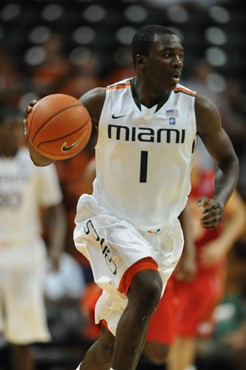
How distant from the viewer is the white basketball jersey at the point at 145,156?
5098mm

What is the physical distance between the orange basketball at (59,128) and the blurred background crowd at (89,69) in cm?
476

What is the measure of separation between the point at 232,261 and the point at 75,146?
259 inches

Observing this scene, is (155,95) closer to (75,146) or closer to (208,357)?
(75,146)

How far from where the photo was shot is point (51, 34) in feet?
47.8

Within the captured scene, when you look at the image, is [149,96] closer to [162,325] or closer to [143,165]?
[143,165]

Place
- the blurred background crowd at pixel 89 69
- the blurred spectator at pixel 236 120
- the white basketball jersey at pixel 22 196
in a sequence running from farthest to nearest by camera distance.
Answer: the blurred spectator at pixel 236 120, the blurred background crowd at pixel 89 69, the white basketball jersey at pixel 22 196

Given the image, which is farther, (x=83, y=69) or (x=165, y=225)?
(x=83, y=69)

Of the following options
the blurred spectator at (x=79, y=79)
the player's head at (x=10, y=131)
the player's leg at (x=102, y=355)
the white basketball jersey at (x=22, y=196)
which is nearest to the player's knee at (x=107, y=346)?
the player's leg at (x=102, y=355)

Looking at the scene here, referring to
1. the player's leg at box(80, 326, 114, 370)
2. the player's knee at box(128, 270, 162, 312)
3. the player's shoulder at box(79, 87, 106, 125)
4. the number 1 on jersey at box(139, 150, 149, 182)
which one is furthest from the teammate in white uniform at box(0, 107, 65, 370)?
the player's knee at box(128, 270, 162, 312)

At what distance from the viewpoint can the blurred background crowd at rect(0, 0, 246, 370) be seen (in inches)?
382

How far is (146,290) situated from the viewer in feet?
15.2

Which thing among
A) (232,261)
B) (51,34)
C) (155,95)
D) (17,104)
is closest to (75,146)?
(155,95)

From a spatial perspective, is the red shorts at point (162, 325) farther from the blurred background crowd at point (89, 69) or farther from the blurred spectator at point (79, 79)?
the blurred spectator at point (79, 79)

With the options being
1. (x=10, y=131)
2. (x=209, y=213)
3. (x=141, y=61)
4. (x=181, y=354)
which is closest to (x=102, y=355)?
(x=209, y=213)
